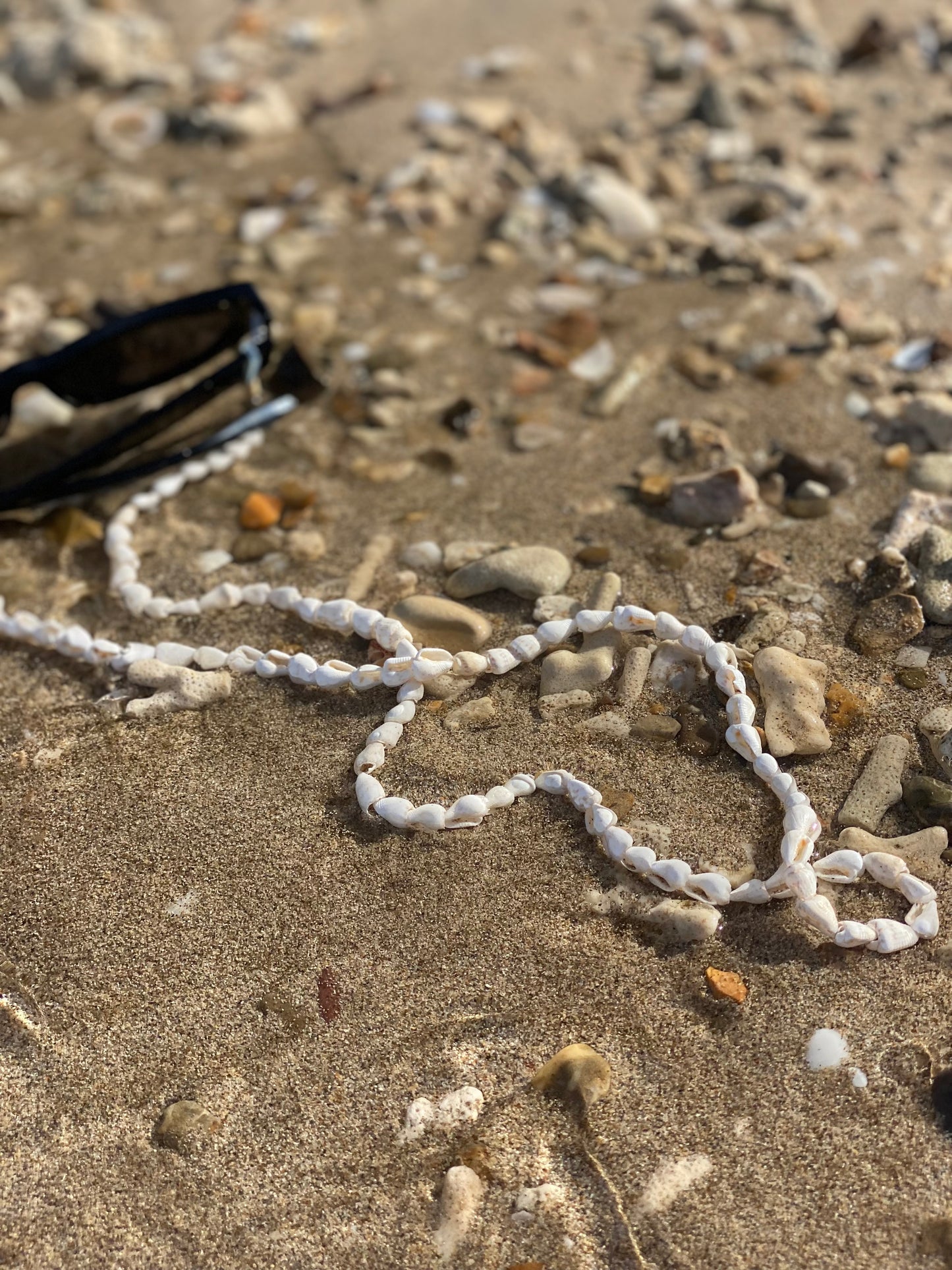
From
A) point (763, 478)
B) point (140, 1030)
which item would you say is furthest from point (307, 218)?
point (140, 1030)

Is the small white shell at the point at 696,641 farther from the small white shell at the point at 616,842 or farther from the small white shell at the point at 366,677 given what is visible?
the small white shell at the point at 366,677

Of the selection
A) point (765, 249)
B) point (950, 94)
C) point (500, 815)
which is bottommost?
point (500, 815)

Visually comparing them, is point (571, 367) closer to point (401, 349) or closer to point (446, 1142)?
point (401, 349)

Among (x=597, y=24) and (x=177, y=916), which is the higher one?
(x=597, y=24)

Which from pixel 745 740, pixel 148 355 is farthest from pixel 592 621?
pixel 148 355

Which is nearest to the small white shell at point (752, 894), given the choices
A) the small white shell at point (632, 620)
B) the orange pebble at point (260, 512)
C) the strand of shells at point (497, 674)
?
the strand of shells at point (497, 674)

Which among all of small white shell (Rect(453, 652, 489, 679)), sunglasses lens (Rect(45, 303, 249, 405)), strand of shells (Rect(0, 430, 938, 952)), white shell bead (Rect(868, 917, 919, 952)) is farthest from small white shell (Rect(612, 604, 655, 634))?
sunglasses lens (Rect(45, 303, 249, 405))
